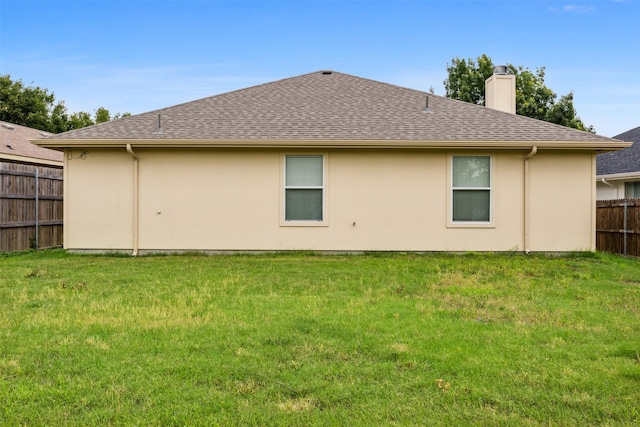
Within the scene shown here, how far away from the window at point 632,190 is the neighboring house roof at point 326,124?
18.9 feet

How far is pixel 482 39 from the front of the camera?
83.7ft

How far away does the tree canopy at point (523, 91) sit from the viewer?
29.2 m

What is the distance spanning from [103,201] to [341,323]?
7676mm

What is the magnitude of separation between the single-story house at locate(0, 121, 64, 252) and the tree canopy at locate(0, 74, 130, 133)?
18.7 meters

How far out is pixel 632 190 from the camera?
15352 mm

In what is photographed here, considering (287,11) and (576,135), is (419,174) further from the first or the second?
(287,11)

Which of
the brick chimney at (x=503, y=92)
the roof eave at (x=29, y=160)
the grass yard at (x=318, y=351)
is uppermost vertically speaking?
the brick chimney at (x=503, y=92)

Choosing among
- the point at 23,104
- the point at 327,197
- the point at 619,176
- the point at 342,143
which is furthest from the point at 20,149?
the point at 23,104

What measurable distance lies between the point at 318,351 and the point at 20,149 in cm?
1446

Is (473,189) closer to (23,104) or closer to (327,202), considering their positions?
(327,202)

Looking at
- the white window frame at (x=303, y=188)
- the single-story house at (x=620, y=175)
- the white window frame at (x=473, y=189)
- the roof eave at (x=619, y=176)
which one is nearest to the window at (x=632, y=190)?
the single-story house at (x=620, y=175)

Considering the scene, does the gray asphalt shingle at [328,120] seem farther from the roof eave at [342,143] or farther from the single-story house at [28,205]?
the single-story house at [28,205]

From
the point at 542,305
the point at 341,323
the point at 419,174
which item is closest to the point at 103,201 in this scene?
the point at 419,174

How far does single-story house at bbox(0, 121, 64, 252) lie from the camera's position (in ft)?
36.9
